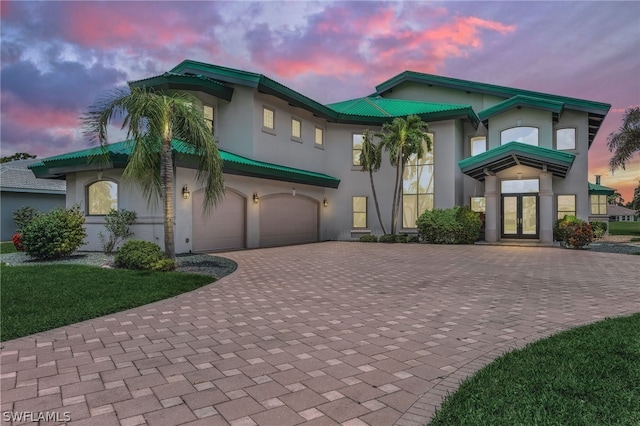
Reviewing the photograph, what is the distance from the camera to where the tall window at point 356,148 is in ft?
69.6

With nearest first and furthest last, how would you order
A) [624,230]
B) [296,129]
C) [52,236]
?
[52,236]
[296,129]
[624,230]

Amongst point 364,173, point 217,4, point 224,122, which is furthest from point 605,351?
point 364,173

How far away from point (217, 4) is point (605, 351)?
14.8 m

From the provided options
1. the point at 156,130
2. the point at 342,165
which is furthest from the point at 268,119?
the point at 156,130

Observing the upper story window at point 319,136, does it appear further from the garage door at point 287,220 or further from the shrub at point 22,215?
the shrub at point 22,215

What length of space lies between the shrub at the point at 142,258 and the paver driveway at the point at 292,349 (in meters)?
2.50

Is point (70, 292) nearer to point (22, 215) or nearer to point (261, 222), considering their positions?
point (261, 222)

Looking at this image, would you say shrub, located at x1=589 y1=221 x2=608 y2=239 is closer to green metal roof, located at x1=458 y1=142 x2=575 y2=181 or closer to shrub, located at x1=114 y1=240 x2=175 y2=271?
green metal roof, located at x1=458 y1=142 x2=575 y2=181

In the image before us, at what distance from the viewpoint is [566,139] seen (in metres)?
19.8

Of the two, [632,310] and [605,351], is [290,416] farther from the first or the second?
[632,310]

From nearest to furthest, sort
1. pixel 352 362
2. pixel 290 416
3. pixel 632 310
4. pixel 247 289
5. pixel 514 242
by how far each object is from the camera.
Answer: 1. pixel 290 416
2. pixel 352 362
3. pixel 632 310
4. pixel 247 289
5. pixel 514 242

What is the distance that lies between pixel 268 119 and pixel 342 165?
5486 millimetres

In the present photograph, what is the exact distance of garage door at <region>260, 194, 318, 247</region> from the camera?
17.3m

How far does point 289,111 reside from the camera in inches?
738
